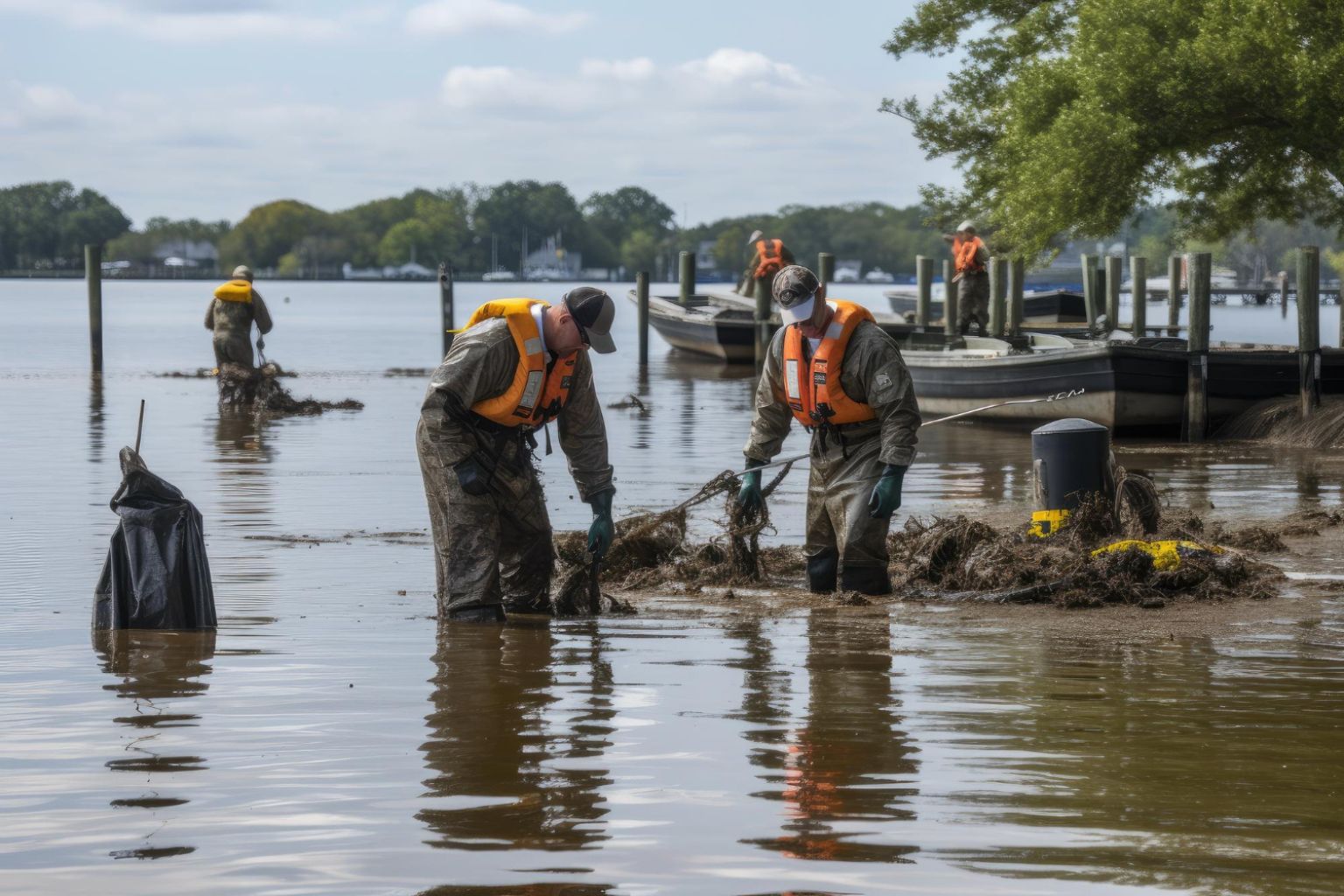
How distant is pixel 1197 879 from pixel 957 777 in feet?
3.24

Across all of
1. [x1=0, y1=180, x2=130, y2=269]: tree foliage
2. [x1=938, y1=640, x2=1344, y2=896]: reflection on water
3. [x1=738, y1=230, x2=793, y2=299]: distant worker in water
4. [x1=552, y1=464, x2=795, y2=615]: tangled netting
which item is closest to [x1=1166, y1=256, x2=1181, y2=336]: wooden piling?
[x1=738, y1=230, x2=793, y2=299]: distant worker in water

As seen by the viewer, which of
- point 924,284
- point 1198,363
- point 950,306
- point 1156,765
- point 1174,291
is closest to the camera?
point 1156,765

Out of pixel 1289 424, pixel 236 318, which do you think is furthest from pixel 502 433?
pixel 236 318

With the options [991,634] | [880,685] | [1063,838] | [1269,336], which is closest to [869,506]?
[991,634]

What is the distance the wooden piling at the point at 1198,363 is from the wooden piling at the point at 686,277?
64.6 ft

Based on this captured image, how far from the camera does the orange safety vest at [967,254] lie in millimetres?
25453

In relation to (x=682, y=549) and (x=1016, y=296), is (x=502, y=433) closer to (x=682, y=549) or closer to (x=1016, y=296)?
(x=682, y=549)

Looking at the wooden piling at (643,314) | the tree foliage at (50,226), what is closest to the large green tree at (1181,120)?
the wooden piling at (643,314)

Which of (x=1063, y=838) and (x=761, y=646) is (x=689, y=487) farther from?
(x=1063, y=838)

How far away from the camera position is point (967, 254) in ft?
83.7

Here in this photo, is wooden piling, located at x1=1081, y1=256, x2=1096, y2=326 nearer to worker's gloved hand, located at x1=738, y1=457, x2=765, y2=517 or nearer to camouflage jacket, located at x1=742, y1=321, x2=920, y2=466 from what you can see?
worker's gloved hand, located at x1=738, y1=457, x2=765, y2=517

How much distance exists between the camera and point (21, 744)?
17.9 feet

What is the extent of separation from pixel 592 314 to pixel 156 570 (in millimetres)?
2112

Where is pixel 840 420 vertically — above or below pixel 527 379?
below
